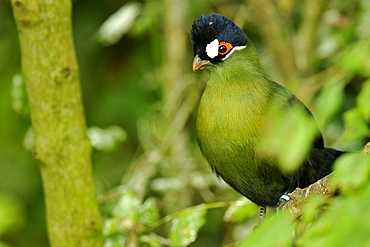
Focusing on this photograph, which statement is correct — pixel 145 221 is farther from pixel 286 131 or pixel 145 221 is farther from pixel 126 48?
pixel 126 48

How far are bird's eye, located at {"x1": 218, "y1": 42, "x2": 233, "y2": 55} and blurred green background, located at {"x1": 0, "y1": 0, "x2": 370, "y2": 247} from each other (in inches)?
30.3

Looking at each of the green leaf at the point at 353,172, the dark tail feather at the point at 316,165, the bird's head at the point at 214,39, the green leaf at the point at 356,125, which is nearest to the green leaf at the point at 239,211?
the dark tail feather at the point at 316,165

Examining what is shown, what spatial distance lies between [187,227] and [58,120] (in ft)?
2.34

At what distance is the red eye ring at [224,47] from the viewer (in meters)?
2.51

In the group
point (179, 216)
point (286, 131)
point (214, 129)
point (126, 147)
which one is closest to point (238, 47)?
point (214, 129)

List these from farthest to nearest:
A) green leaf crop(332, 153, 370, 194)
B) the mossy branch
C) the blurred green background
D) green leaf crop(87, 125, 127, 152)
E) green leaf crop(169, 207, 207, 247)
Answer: the blurred green background < green leaf crop(87, 125, 127, 152) < green leaf crop(169, 207, 207, 247) < the mossy branch < green leaf crop(332, 153, 370, 194)

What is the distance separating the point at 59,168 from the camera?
241cm

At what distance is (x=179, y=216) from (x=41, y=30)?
959mm

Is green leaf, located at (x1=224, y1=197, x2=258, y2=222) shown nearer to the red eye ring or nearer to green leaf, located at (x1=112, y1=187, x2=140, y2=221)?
green leaf, located at (x1=112, y1=187, x2=140, y2=221)

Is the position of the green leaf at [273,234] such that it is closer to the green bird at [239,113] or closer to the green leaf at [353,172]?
the green leaf at [353,172]

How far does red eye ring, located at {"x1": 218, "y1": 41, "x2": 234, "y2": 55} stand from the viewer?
8.25 feet

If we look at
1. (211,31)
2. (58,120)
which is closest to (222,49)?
(211,31)

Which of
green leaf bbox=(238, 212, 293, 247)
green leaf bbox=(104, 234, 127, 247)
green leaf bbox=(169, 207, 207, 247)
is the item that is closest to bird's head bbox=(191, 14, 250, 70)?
green leaf bbox=(169, 207, 207, 247)

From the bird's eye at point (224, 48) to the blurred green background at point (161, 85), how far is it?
770 millimetres
